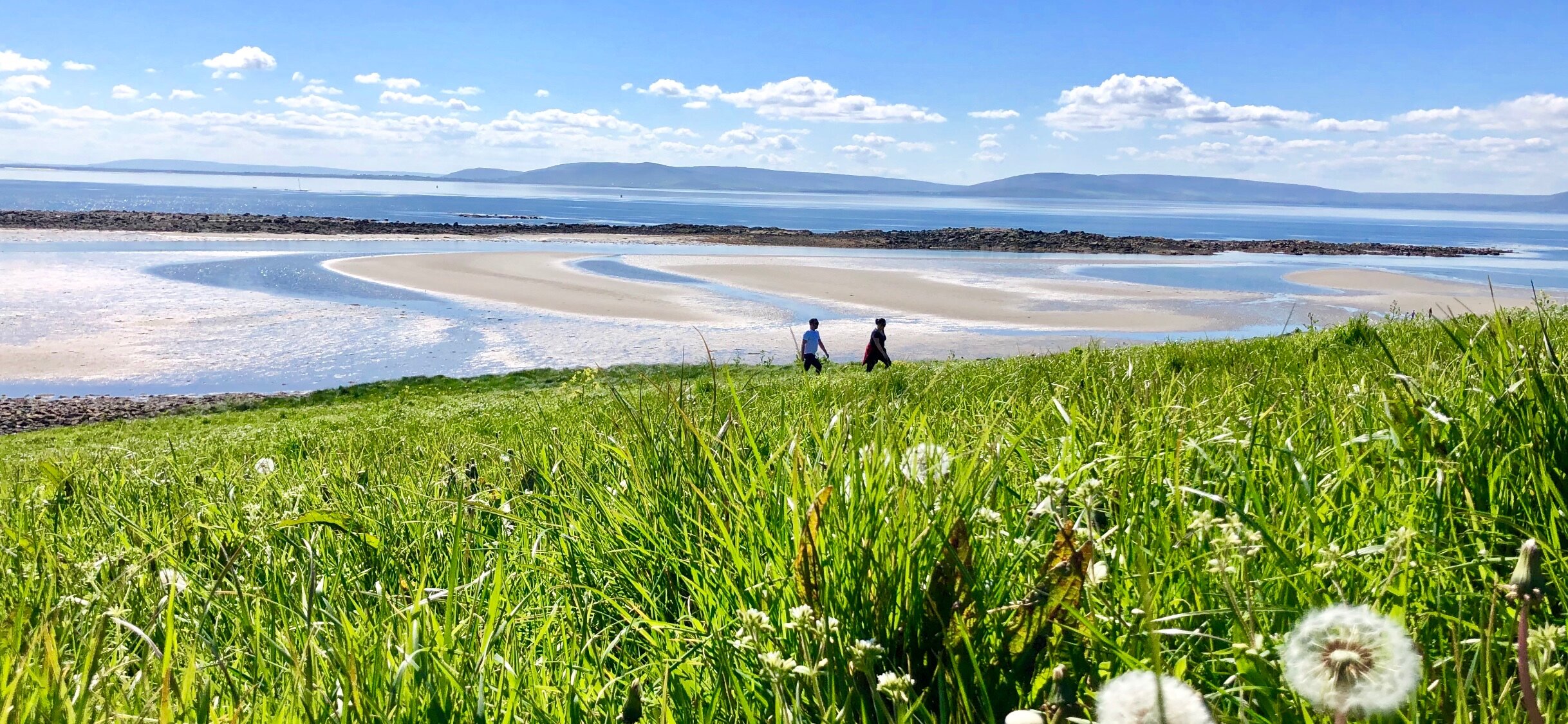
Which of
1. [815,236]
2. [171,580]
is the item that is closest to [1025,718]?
[171,580]

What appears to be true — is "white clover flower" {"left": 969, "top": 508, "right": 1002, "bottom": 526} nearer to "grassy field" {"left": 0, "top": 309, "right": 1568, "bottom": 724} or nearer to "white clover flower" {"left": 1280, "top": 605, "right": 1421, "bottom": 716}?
"grassy field" {"left": 0, "top": 309, "right": 1568, "bottom": 724}

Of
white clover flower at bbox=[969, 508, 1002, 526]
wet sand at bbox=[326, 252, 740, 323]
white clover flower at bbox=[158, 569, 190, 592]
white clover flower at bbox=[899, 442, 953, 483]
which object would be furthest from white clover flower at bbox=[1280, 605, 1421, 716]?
wet sand at bbox=[326, 252, 740, 323]

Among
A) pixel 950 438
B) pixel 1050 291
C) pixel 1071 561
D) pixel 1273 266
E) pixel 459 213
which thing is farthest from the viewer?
pixel 459 213

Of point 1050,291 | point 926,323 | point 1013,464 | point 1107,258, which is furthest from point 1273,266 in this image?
point 1013,464

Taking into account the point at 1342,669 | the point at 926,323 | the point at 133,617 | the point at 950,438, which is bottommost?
the point at 926,323

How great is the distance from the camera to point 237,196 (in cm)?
19088

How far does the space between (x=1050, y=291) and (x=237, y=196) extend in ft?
612

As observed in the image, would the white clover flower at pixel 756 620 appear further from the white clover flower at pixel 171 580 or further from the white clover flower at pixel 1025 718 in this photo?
the white clover flower at pixel 171 580

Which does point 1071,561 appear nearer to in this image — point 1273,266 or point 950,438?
point 950,438

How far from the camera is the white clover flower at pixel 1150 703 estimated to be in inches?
39.5

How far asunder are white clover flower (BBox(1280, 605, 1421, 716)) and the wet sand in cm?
→ 3513

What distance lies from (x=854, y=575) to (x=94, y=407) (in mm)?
27338

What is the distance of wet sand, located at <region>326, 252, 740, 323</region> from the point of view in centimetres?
3869

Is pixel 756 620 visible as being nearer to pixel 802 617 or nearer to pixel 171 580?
pixel 802 617
